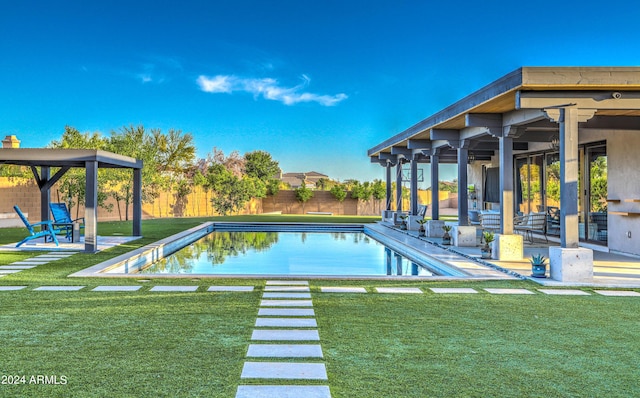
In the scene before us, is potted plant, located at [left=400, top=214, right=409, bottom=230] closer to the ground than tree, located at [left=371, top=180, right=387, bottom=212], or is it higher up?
closer to the ground

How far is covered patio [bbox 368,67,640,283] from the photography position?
648 centimetres

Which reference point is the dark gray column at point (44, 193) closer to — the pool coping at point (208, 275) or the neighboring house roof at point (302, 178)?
the pool coping at point (208, 275)

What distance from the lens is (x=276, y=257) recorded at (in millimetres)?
10547

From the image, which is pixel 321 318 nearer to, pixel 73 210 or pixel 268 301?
pixel 268 301

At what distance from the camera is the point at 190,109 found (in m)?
28.6

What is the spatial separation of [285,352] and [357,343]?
0.57m

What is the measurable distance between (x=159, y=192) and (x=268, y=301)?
19.2 metres

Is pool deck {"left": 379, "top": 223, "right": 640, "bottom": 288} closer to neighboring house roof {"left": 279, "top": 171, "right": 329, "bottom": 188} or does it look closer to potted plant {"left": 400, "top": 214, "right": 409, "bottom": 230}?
potted plant {"left": 400, "top": 214, "right": 409, "bottom": 230}

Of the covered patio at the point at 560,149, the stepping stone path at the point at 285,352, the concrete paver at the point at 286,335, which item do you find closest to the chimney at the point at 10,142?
the covered patio at the point at 560,149

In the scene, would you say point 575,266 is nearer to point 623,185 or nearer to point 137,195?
point 623,185

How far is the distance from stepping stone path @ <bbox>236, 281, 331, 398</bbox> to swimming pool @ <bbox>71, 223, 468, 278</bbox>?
2186 mm

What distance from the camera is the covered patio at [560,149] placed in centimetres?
648

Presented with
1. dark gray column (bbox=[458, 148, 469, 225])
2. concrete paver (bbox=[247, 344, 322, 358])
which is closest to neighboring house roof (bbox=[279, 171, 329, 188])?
dark gray column (bbox=[458, 148, 469, 225])

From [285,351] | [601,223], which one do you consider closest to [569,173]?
[601,223]
